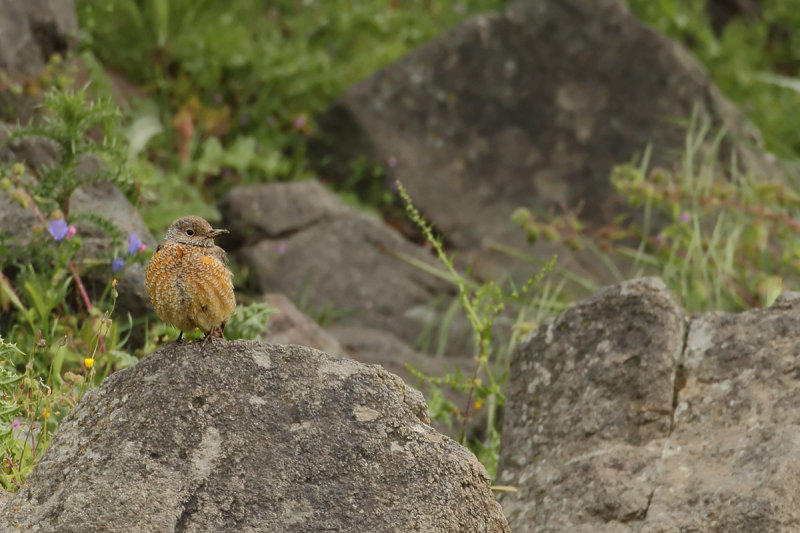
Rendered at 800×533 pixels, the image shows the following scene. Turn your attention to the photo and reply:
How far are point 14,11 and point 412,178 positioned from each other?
11.1ft

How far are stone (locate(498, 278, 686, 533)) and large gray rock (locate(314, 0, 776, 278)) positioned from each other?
3839mm

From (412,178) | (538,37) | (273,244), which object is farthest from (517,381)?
(538,37)

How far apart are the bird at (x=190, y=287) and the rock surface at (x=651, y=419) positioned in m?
1.60

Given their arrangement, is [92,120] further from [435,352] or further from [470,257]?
[470,257]

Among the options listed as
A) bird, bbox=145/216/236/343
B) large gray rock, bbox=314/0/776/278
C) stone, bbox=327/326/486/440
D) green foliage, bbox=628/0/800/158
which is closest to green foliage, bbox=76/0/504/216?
large gray rock, bbox=314/0/776/278

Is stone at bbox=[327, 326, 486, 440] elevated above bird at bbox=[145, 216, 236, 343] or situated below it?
below

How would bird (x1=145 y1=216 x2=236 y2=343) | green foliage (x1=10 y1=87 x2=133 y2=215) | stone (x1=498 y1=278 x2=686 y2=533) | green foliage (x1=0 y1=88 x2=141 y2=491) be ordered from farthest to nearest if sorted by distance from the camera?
green foliage (x1=10 y1=87 x2=133 y2=215), green foliage (x1=0 y1=88 x2=141 y2=491), stone (x1=498 y1=278 x2=686 y2=533), bird (x1=145 y1=216 x2=236 y2=343)

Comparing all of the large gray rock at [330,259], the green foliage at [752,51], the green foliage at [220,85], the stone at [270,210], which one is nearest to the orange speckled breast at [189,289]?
the large gray rock at [330,259]

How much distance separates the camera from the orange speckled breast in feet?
12.2

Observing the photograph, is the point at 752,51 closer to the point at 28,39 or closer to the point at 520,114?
the point at 520,114

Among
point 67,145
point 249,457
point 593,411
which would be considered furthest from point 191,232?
point 593,411

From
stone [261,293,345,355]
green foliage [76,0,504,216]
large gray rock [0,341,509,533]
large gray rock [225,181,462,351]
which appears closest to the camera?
large gray rock [0,341,509,533]

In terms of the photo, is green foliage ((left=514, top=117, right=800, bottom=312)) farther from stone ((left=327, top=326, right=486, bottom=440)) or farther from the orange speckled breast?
the orange speckled breast

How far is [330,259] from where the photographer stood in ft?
26.1
